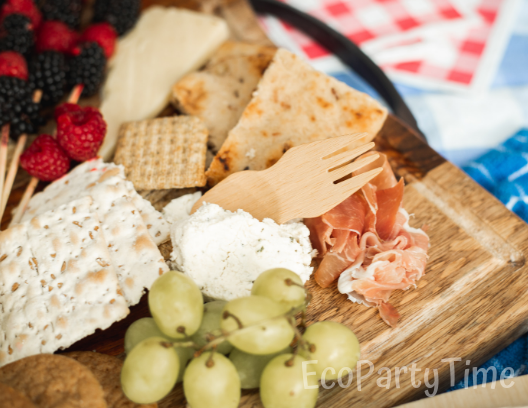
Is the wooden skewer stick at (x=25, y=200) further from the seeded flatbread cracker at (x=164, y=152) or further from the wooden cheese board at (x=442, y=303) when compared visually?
the seeded flatbread cracker at (x=164, y=152)

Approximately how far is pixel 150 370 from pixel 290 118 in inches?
46.1

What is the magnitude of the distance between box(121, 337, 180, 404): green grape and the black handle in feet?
5.24

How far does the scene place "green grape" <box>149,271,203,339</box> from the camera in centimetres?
111

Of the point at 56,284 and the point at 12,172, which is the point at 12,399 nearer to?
the point at 56,284

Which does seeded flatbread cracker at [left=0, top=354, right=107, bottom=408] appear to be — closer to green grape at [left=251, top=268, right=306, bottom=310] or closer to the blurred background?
green grape at [left=251, top=268, right=306, bottom=310]

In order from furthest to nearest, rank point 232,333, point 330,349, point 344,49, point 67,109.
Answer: point 344,49 < point 67,109 < point 330,349 < point 232,333

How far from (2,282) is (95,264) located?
12.3 inches

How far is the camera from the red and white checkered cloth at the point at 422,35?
2488 mm

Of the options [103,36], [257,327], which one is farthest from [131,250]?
[103,36]

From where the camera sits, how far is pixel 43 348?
50.5 inches

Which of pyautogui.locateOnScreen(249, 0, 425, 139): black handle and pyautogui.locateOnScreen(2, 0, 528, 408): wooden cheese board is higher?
pyautogui.locateOnScreen(249, 0, 425, 139): black handle

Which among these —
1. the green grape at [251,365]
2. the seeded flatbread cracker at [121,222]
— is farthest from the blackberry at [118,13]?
the green grape at [251,365]

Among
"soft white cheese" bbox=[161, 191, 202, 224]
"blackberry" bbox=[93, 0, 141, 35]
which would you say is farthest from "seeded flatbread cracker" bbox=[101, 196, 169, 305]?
"blackberry" bbox=[93, 0, 141, 35]

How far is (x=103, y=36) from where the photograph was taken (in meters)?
2.16
